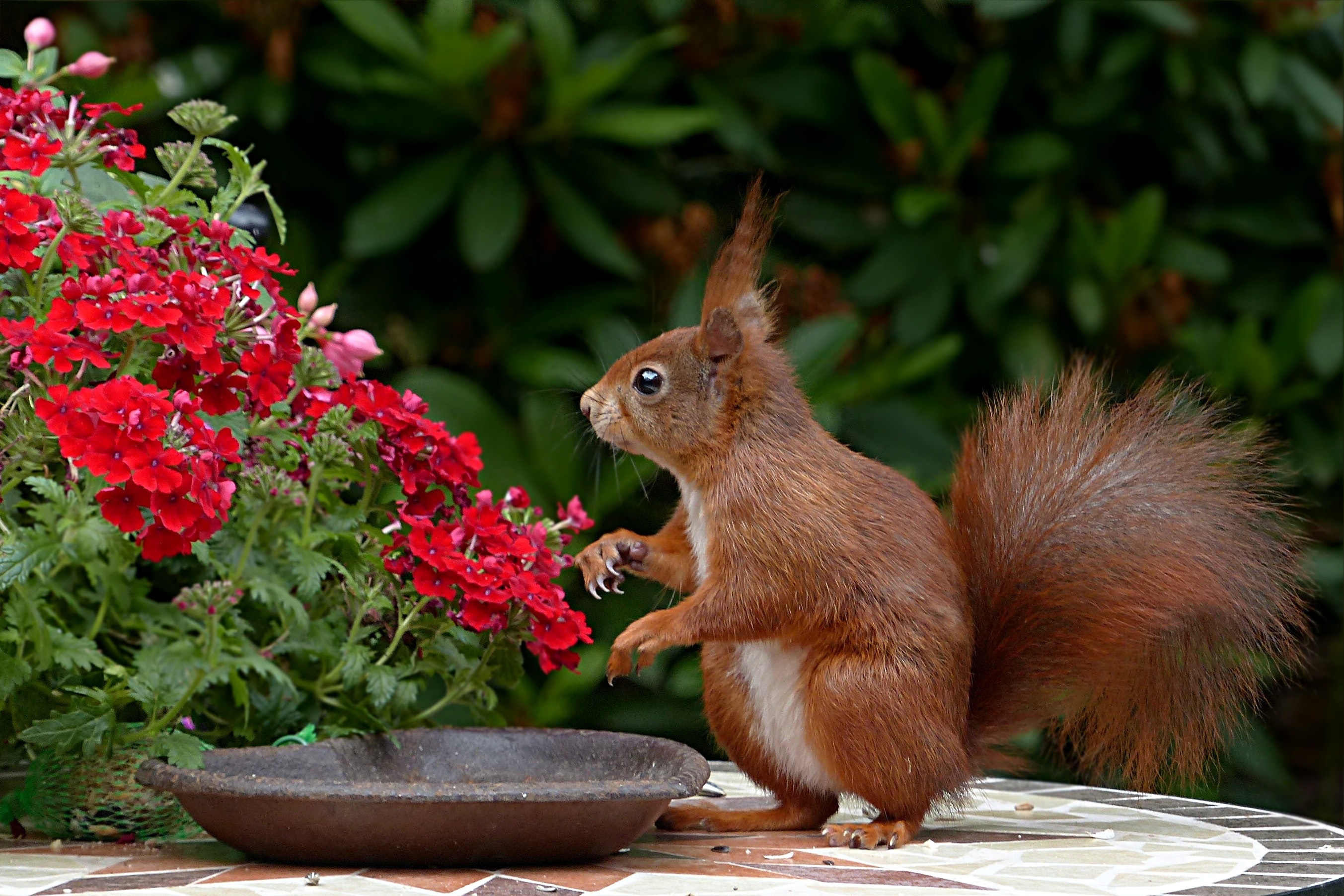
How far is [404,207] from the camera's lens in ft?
9.71

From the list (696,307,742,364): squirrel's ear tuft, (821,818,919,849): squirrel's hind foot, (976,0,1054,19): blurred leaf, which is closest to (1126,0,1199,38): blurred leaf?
(976,0,1054,19): blurred leaf

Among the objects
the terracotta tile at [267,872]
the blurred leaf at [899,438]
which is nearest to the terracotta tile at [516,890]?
the terracotta tile at [267,872]

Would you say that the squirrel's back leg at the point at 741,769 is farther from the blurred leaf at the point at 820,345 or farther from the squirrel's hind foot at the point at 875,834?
the blurred leaf at the point at 820,345

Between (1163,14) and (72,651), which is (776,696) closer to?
(72,651)

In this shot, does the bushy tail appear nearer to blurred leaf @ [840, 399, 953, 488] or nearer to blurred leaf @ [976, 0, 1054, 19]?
blurred leaf @ [840, 399, 953, 488]

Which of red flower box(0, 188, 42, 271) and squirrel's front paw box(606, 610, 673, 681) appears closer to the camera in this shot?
red flower box(0, 188, 42, 271)

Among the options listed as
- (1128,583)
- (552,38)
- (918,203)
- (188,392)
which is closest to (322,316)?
(188,392)

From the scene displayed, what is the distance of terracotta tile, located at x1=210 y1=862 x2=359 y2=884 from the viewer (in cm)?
141

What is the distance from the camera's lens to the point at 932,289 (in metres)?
3.17

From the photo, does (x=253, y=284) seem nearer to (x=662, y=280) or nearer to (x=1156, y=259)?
(x=662, y=280)

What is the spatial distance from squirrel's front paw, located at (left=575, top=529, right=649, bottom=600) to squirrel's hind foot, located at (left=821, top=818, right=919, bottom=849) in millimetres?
381

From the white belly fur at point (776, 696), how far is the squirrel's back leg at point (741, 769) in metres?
0.02

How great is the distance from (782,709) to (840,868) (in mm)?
236

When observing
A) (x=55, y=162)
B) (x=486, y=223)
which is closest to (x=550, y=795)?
(x=55, y=162)
